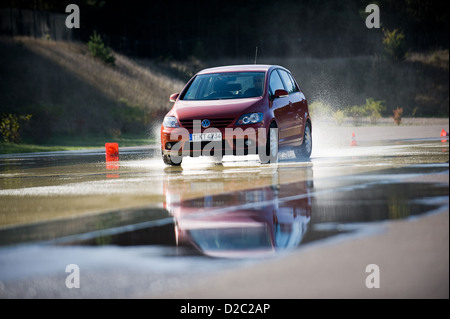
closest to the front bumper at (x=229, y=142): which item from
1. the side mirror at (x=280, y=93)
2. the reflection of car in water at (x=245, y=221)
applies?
the side mirror at (x=280, y=93)

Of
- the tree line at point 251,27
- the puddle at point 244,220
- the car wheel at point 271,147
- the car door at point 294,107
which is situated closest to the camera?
the puddle at point 244,220

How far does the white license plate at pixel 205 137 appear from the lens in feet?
54.1

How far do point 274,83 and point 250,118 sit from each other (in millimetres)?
1925

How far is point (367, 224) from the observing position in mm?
8508

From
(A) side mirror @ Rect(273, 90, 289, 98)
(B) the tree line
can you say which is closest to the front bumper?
(A) side mirror @ Rect(273, 90, 289, 98)

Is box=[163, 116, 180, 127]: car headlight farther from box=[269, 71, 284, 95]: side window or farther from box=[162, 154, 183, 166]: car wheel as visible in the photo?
box=[269, 71, 284, 95]: side window

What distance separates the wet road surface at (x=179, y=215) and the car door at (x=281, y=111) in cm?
78

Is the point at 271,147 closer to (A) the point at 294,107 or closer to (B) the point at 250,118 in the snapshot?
(B) the point at 250,118

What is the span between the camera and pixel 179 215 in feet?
32.3

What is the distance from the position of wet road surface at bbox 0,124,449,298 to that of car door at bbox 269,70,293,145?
78 centimetres

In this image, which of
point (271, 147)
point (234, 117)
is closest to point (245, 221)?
point (234, 117)

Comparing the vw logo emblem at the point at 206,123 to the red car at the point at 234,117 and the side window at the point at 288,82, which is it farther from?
the side window at the point at 288,82

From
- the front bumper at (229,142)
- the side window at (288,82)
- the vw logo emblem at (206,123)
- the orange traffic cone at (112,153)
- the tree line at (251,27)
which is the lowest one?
the orange traffic cone at (112,153)
